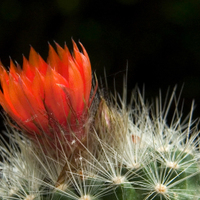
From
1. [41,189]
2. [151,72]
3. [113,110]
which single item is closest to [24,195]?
[41,189]

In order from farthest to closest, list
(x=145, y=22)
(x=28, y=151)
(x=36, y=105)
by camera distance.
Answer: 1. (x=145, y=22)
2. (x=28, y=151)
3. (x=36, y=105)

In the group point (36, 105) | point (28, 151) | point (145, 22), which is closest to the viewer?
point (36, 105)

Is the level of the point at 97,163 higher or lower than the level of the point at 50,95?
lower

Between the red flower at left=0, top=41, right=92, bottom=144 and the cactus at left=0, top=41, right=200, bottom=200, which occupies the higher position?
the red flower at left=0, top=41, right=92, bottom=144

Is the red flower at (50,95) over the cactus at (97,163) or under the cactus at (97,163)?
over

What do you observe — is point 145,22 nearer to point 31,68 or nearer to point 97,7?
point 97,7
